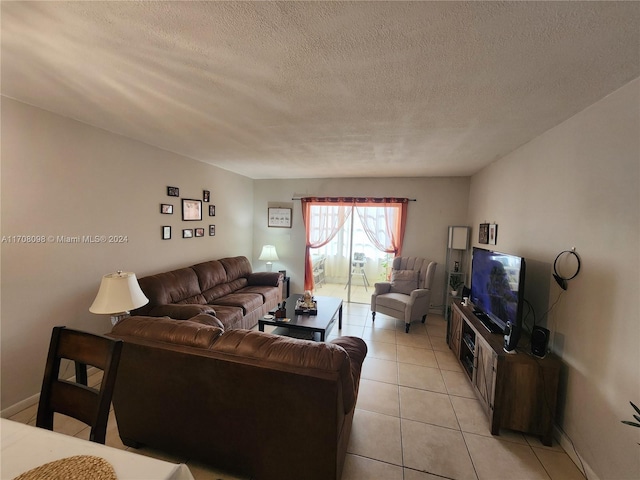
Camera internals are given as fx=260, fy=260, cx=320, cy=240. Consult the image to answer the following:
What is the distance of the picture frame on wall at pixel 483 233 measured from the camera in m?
3.57

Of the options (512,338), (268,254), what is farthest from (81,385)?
(268,254)

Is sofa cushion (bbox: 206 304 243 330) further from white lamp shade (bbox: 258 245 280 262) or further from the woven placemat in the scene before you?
the woven placemat

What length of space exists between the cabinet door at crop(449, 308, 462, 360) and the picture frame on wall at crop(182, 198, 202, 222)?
12.8 ft

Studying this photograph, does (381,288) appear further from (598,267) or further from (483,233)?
(598,267)

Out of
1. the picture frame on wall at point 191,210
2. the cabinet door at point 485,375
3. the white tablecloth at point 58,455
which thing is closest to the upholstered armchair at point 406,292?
the cabinet door at point 485,375

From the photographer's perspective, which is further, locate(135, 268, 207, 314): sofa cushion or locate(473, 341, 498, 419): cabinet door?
locate(135, 268, 207, 314): sofa cushion

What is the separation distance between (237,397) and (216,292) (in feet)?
8.66

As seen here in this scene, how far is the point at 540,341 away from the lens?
1984 millimetres

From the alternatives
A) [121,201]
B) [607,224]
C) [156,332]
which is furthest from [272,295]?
[607,224]

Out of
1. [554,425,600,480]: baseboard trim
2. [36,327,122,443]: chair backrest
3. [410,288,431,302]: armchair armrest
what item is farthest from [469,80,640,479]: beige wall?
[36,327,122,443]: chair backrest

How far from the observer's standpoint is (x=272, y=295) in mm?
4398

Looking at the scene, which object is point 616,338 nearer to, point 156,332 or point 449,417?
point 449,417

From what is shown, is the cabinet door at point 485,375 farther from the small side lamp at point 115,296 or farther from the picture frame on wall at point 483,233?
the small side lamp at point 115,296

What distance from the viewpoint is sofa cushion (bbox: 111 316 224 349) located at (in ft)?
5.05
